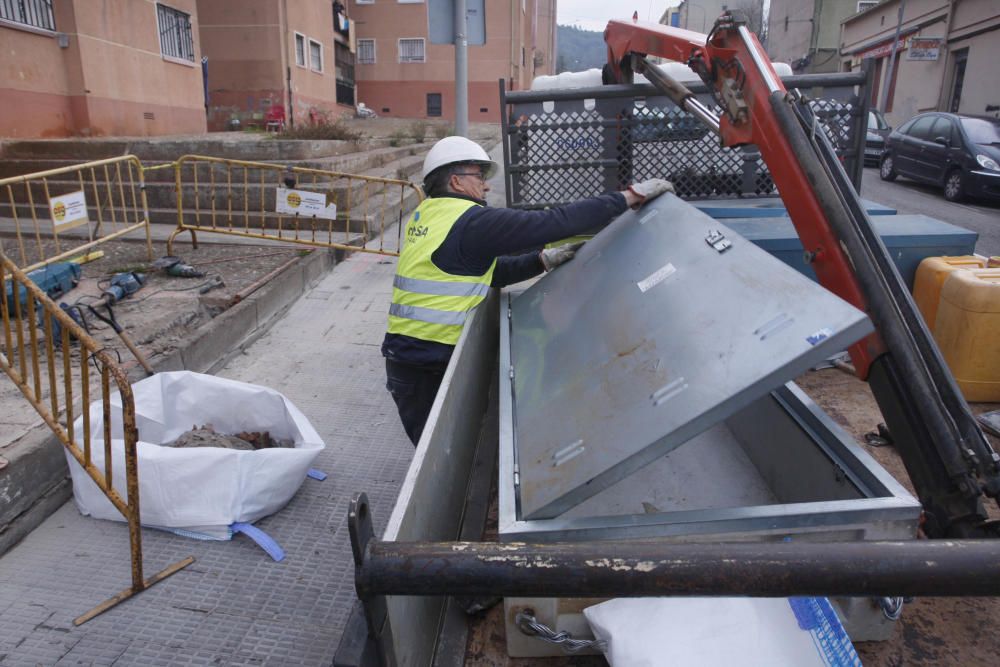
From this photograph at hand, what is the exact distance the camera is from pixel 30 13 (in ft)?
29.7

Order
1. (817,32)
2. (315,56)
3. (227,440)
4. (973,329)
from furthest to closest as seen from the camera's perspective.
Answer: (817,32) < (315,56) < (973,329) < (227,440)

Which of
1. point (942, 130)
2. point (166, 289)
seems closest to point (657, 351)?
point (166, 289)

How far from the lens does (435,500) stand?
1.93m

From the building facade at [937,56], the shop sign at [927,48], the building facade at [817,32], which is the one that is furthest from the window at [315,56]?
the building facade at [817,32]

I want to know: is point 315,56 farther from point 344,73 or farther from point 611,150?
point 611,150

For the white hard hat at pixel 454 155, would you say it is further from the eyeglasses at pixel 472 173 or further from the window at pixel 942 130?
the window at pixel 942 130

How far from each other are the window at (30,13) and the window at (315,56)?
1142 centimetres

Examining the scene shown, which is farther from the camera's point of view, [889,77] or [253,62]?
[889,77]

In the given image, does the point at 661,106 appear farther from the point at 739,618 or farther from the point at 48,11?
the point at 48,11

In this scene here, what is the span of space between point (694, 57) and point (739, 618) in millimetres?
2550

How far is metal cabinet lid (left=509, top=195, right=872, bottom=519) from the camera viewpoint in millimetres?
1488

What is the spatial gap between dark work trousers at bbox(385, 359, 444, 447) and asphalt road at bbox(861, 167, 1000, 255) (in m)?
7.76

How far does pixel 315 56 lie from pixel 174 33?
358 inches

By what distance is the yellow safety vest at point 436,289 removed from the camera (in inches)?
112
